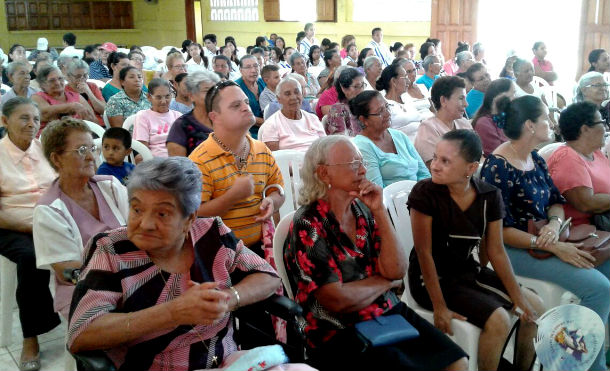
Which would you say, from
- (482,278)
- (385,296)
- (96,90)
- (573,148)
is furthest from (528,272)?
(96,90)

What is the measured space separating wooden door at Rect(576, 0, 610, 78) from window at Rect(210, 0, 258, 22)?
9.24m

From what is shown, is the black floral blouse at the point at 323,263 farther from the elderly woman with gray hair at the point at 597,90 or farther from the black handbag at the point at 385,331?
the elderly woman with gray hair at the point at 597,90

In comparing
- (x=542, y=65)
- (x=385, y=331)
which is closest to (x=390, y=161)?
(x=385, y=331)

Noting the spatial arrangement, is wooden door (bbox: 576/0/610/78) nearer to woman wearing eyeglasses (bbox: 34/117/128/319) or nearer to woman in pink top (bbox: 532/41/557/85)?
woman in pink top (bbox: 532/41/557/85)

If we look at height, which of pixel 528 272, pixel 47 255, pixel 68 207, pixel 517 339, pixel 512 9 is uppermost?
pixel 512 9

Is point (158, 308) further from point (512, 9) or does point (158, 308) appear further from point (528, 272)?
point (512, 9)

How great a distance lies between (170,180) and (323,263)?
22.3 inches

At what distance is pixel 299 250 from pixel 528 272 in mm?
1176

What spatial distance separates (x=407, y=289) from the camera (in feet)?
7.49

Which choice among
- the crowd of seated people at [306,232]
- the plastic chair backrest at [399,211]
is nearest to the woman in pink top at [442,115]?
the crowd of seated people at [306,232]

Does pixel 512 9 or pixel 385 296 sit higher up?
pixel 512 9

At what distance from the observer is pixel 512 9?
10648mm

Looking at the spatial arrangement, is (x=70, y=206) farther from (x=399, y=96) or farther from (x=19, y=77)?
(x=399, y=96)

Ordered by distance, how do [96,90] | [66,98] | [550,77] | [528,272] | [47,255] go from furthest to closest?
[550,77] < [96,90] < [66,98] < [528,272] < [47,255]
